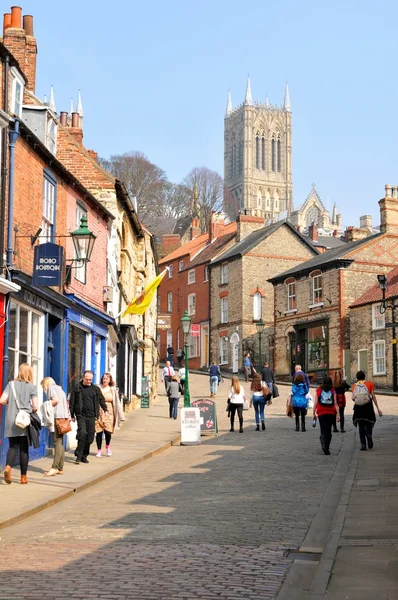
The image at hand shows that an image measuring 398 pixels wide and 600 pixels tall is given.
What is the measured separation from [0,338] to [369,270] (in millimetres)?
36309

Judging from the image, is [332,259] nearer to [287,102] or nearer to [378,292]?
[378,292]

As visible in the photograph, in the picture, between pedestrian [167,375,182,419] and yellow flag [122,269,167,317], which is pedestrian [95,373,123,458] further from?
pedestrian [167,375,182,419]

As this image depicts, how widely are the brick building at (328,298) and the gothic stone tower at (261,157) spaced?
108621 millimetres

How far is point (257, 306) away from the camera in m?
57.8

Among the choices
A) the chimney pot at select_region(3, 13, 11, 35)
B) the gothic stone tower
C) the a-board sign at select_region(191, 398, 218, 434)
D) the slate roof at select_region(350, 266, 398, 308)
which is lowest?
the a-board sign at select_region(191, 398, 218, 434)

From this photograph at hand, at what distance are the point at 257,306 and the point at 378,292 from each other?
1390 centimetres

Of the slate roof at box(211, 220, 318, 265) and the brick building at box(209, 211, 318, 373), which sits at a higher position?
the slate roof at box(211, 220, 318, 265)

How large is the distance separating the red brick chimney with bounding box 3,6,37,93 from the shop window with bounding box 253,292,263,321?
35.4 m

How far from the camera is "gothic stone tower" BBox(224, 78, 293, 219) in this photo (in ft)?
534

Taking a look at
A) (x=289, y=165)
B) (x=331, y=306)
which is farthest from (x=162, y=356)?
(x=289, y=165)

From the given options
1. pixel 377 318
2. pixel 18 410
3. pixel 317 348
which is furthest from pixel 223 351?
pixel 18 410

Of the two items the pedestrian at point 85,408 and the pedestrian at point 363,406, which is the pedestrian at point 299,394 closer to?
the pedestrian at point 363,406

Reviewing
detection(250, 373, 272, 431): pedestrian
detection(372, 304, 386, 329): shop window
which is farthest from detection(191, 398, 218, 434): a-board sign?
detection(372, 304, 386, 329): shop window

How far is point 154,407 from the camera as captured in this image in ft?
114
